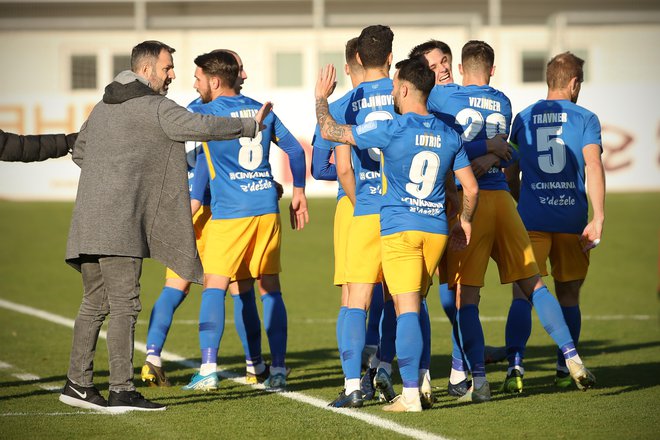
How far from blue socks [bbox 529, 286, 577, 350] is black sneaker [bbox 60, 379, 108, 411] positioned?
297 cm

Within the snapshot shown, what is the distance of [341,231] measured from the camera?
8.05 metres

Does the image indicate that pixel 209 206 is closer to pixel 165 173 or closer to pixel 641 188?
pixel 165 173

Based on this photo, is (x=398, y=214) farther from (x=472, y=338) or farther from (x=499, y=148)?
(x=472, y=338)

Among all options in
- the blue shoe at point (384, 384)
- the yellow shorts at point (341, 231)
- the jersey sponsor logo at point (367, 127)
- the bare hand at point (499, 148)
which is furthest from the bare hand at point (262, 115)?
the blue shoe at point (384, 384)

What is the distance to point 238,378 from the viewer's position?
9062mm

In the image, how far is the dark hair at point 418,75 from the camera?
284 inches

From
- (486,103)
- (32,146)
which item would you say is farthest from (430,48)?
(32,146)

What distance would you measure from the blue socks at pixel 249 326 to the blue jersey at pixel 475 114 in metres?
2.23

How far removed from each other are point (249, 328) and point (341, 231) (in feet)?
4.67

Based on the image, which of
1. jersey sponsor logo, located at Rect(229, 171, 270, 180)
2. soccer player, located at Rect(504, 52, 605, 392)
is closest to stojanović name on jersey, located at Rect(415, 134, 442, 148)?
soccer player, located at Rect(504, 52, 605, 392)

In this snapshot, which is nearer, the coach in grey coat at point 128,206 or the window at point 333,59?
the coach in grey coat at point 128,206

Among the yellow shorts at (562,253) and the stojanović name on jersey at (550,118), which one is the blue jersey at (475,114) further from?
the yellow shorts at (562,253)

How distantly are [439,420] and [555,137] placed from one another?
2.51m

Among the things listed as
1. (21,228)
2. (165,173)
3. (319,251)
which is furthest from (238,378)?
(21,228)
